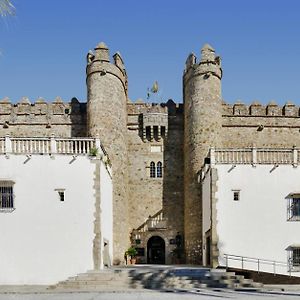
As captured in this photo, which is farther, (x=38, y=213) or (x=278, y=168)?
(x=278, y=168)

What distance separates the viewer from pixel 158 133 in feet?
109

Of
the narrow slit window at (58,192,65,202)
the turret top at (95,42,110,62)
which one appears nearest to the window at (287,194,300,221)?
the narrow slit window at (58,192,65,202)

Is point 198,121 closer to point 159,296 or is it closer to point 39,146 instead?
point 39,146

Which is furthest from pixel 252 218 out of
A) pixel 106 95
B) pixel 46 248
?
pixel 106 95

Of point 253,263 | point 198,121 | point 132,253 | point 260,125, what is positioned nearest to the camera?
point 253,263

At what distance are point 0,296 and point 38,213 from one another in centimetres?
514

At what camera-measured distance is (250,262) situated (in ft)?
78.2

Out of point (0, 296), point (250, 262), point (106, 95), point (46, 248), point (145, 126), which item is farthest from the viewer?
point (145, 126)

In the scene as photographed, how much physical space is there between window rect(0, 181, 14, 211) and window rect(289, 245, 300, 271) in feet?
47.0

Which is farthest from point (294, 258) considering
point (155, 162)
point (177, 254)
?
point (155, 162)

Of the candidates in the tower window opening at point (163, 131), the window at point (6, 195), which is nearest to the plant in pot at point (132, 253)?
the tower window opening at point (163, 131)

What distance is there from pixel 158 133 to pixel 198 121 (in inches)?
133

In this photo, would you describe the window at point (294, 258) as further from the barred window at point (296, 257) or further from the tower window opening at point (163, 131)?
the tower window opening at point (163, 131)

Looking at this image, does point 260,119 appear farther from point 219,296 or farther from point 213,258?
point 219,296
